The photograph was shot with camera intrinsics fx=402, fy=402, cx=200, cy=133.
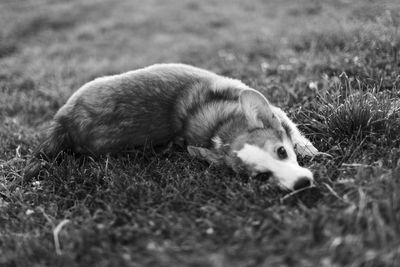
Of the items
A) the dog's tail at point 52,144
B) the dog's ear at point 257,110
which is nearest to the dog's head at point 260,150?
the dog's ear at point 257,110

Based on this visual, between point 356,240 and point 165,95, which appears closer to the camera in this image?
point 356,240

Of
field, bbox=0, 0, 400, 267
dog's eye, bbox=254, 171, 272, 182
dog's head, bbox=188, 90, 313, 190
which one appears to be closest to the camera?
field, bbox=0, 0, 400, 267

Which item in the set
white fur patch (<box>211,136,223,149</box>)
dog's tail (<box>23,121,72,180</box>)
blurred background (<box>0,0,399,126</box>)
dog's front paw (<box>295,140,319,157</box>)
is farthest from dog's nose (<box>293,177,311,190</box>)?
dog's tail (<box>23,121,72,180</box>)

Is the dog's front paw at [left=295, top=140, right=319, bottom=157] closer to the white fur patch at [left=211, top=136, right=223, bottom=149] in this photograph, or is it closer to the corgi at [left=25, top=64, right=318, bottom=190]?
the corgi at [left=25, top=64, right=318, bottom=190]

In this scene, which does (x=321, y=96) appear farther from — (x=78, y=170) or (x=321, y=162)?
(x=78, y=170)

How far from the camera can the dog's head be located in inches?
118

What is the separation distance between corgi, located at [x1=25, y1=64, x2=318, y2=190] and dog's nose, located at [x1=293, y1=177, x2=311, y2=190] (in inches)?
23.0

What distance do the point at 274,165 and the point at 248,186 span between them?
30 centimetres

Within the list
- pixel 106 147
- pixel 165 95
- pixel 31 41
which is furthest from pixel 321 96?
pixel 31 41

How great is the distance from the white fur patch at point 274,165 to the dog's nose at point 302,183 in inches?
0.7

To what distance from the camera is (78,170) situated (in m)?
3.57

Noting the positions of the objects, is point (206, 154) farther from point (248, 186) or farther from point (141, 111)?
point (141, 111)

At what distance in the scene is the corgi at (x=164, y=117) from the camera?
11.5ft

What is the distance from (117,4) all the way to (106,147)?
7692 millimetres
